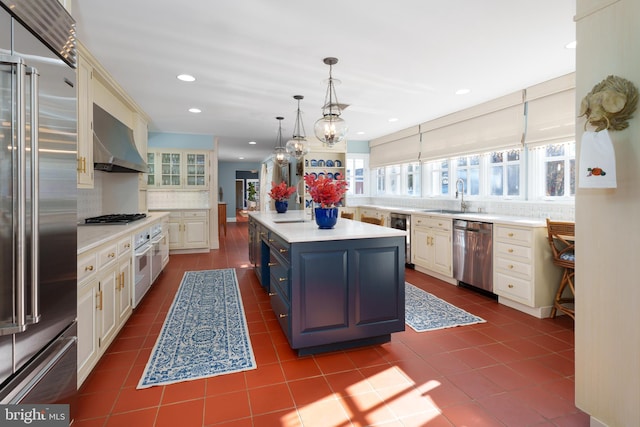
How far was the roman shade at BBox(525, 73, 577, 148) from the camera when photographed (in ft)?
11.2

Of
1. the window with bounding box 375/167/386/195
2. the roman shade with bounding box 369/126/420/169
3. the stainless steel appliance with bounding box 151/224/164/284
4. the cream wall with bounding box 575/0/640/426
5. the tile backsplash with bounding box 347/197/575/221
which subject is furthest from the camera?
the window with bounding box 375/167/386/195

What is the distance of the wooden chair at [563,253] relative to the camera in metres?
2.95

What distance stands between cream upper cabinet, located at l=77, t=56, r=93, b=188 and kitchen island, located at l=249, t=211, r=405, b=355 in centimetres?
189

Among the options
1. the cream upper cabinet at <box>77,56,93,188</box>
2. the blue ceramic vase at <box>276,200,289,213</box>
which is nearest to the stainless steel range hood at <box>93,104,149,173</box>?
the cream upper cabinet at <box>77,56,93,188</box>

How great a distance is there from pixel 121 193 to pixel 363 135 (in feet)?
15.2

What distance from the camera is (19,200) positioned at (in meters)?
1.07

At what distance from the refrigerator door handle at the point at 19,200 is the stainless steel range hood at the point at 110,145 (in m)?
2.43

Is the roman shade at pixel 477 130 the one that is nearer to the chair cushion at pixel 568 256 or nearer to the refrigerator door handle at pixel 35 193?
the chair cushion at pixel 568 256

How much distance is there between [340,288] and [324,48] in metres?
2.04

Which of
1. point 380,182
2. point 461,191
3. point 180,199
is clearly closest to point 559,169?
point 461,191

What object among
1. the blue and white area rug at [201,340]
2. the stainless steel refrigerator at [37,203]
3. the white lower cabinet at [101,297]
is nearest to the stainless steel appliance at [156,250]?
the blue and white area rug at [201,340]

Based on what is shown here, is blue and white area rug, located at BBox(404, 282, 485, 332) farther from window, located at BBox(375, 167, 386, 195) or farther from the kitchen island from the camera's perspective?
window, located at BBox(375, 167, 386, 195)

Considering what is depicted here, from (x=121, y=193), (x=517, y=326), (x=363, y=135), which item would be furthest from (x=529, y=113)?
(x=121, y=193)

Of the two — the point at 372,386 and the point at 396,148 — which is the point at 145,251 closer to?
the point at 372,386
